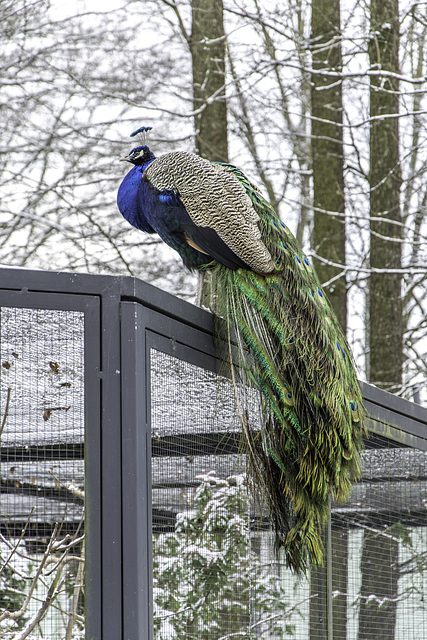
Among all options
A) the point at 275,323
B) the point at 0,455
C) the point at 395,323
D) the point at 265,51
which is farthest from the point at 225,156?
the point at 0,455

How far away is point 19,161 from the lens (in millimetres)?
8523

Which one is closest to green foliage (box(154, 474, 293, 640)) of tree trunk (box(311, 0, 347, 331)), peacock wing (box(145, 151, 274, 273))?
peacock wing (box(145, 151, 274, 273))

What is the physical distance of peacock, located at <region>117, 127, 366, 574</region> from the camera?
8.59ft

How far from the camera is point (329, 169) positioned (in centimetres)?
798

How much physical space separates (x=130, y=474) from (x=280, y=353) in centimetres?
106

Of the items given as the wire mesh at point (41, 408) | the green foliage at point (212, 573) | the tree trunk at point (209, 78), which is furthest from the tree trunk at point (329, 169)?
the wire mesh at point (41, 408)

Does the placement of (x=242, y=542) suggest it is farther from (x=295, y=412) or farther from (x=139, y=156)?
(x=139, y=156)

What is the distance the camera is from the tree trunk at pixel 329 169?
25.5 ft

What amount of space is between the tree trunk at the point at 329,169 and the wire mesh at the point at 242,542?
4.22 metres

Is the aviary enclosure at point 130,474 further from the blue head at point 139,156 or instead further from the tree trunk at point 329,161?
the tree trunk at point 329,161

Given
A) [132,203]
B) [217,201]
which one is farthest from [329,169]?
[217,201]

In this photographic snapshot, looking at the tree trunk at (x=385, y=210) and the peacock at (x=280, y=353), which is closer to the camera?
the peacock at (x=280, y=353)

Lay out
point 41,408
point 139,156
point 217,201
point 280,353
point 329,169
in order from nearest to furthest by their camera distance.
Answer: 1. point 41,408
2. point 280,353
3. point 217,201
4. point 139,156
5. point 329,169

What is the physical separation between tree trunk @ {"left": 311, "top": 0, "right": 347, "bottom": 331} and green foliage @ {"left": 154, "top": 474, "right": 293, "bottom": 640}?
5215 mm
